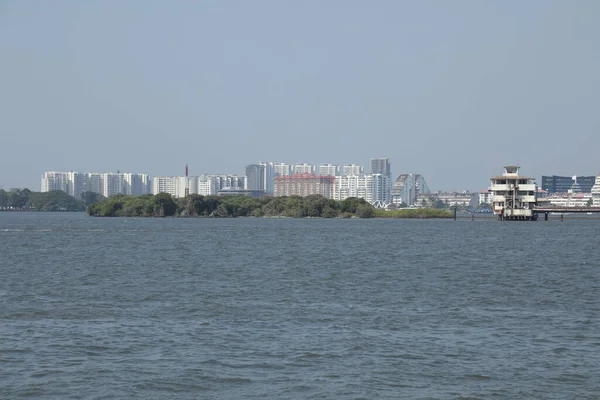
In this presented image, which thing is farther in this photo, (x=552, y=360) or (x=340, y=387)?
(x=552, y=360)

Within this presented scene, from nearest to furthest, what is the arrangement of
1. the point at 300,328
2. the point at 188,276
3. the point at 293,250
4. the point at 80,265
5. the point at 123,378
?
the point at 123,378, the point at 300,328, the point at 188,276, the point at 80,265, the point at 293,250

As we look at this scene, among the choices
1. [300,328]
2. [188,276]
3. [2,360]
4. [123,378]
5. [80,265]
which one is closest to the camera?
[123,378]

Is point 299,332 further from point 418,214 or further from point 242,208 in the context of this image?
point 242,208

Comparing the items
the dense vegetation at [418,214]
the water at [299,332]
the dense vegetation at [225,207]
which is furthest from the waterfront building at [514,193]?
the water at [299,332]

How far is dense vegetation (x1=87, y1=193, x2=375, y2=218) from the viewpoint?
15200 centimetres

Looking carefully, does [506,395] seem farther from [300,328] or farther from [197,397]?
[300,328]

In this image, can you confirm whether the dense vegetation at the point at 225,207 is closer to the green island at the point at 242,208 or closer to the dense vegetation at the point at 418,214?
the green island at the point at 242,208

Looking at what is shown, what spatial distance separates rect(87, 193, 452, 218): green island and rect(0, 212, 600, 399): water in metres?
113

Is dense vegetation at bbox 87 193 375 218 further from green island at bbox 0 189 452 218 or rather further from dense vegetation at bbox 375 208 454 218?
dense vegetation at bbox 375 208 454 218

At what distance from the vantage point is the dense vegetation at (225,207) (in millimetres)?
152000

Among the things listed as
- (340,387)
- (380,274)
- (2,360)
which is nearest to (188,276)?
(380,274)

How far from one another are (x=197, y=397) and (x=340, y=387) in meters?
2.36

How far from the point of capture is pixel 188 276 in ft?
112

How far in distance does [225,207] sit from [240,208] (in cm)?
333
